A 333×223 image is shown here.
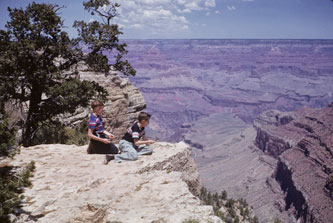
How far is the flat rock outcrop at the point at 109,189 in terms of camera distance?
5.32 m

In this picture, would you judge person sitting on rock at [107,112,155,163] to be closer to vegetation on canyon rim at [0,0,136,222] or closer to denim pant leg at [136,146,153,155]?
denim pant leg at [136,146,153,155]

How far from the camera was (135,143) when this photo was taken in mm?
8469

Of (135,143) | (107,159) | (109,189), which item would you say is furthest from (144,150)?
(109,189)

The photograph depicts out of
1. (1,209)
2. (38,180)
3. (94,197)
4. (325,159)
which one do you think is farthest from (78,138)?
(325,159)

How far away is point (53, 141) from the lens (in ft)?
46.0

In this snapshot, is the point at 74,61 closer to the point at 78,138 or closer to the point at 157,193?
the point at 78,138

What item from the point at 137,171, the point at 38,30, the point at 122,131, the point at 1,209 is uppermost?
the point at 38,30

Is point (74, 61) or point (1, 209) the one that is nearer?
point (1, 209)

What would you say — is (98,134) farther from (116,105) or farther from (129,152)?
(116,105)

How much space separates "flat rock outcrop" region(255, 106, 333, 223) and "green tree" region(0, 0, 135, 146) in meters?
62.8

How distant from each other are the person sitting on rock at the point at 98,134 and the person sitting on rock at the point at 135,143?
576 millimetres

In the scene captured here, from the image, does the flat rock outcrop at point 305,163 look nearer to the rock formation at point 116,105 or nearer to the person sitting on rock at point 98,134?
the rock formation at point 116,105

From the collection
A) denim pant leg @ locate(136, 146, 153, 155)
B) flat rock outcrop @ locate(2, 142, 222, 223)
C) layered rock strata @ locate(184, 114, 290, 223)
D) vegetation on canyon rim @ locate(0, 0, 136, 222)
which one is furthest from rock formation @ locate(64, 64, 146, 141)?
layered rock strata @ locate(184, 114, 290, 223)

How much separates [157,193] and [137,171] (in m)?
1.48
